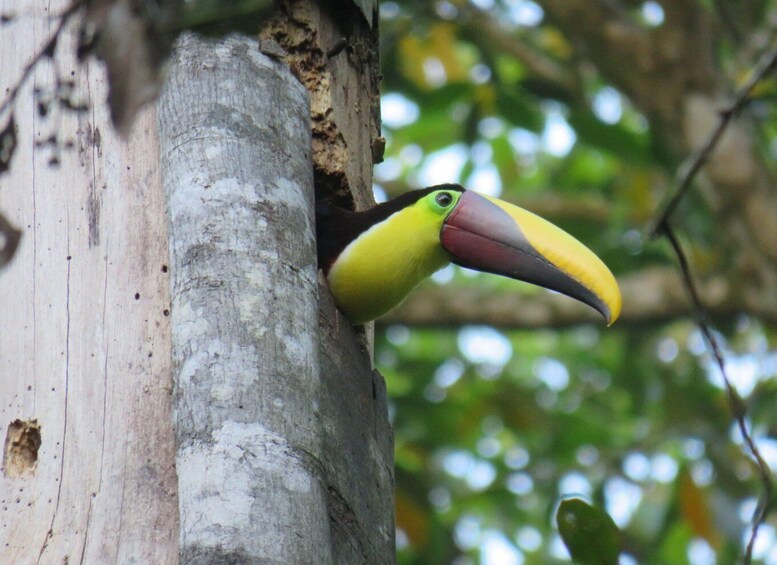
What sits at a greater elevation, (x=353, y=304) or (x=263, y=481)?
(x=353, y=304)

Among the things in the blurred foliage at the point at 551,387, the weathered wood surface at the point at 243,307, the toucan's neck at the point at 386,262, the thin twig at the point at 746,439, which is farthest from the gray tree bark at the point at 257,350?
the blurred foliage at the point at 551,387

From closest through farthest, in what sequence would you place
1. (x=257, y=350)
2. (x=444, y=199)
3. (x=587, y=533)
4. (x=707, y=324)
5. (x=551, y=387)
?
(x=257, y=350) → (x=587, y=533) → (x=444, y=199) → (x=707, y=324) → (x=551, y=387)

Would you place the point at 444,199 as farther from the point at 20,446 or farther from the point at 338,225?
the point at 20,446

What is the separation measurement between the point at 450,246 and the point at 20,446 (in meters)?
1.17

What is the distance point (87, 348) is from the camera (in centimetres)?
230

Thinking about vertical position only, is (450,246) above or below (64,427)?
above

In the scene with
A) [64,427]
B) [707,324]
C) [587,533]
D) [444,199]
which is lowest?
[587,533]

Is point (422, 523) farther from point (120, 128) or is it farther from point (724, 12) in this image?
point (120, 128)

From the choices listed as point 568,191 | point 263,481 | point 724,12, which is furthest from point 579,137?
point 263,481

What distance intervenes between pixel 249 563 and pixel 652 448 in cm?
471

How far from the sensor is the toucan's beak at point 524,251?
9.60ft

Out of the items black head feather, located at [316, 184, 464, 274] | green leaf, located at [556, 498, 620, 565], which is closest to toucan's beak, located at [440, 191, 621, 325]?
black head feather, located at [316, 184, 464, 274]

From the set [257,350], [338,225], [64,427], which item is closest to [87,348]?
[64,427]

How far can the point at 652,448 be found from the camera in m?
6.14
